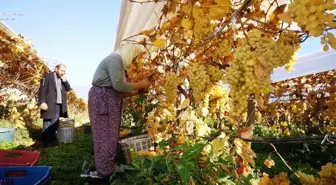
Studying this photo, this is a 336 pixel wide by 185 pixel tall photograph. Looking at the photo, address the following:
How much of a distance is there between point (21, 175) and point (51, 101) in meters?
3.35

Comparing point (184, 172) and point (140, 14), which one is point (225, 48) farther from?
point (140, 14)

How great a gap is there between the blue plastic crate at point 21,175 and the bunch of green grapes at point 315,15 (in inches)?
89.9

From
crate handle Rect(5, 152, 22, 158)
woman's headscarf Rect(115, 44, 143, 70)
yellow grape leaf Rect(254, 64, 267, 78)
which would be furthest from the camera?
crate handle Rect(5, 152, 22, 158)

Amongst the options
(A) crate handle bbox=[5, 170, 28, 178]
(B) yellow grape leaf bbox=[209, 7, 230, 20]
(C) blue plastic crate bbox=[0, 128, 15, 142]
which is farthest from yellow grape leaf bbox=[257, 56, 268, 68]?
(C) blue plastic crate bbox=[0, 128, 15, 142]

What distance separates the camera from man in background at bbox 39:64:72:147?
5449 mm

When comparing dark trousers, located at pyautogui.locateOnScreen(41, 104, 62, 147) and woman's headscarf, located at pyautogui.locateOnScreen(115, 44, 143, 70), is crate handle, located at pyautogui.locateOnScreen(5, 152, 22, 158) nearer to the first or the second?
woman's headscarf, located at pyautogui.locateOnScreen(115, 44, 143, 70)

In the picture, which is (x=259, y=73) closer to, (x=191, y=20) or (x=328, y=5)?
(x=328, y=5)

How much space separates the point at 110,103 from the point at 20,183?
3.39ft

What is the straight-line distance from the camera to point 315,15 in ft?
1.99

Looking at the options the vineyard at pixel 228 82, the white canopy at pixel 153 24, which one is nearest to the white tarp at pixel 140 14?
the white canopy at pixel 153 24

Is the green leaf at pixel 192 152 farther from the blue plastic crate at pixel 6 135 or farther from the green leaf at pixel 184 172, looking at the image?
the blue plastic crate at pixel 6 135

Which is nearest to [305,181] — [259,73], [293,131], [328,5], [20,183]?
[259,73]

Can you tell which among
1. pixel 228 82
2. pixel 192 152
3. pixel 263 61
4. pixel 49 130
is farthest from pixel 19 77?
pixel 263 61

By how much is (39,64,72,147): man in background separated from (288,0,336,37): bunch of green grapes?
542cm
